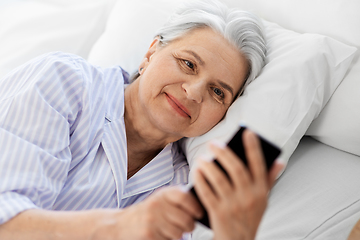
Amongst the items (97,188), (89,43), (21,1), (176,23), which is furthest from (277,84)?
(21,1)

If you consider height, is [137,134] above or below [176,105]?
below

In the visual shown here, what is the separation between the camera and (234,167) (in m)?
0.62

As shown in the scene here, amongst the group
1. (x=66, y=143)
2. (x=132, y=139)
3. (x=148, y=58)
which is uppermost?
(x=148, y=58)

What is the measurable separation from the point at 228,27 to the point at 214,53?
0.12m

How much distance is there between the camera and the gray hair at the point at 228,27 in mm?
1264

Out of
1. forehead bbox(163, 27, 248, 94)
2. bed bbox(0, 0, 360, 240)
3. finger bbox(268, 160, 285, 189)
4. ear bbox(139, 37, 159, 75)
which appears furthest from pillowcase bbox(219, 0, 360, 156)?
finger bbox(268, 160, 285, 189)

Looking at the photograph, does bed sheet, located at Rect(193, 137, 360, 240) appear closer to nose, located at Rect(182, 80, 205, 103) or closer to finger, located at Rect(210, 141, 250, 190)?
nose, located at Rect(182, 80, 205, 103)

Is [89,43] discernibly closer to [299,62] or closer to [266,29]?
[266,29]

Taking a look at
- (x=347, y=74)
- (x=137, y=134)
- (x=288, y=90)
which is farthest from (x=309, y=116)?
(x=137, y=134)

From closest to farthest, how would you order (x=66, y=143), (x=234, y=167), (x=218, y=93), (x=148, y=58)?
1. (x=234, y=167)
2. (x=66, y=143)
3. (x=218, y=93)
4. (x=148, y=58)

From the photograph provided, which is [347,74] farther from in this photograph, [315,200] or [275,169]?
[275,169]

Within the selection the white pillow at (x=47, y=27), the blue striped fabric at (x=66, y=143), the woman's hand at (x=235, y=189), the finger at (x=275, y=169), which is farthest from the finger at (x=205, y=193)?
the white pillow at (x=47, y=27)

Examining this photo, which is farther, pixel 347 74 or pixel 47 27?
pixel 47 27

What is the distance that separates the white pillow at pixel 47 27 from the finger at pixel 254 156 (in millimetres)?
1364
